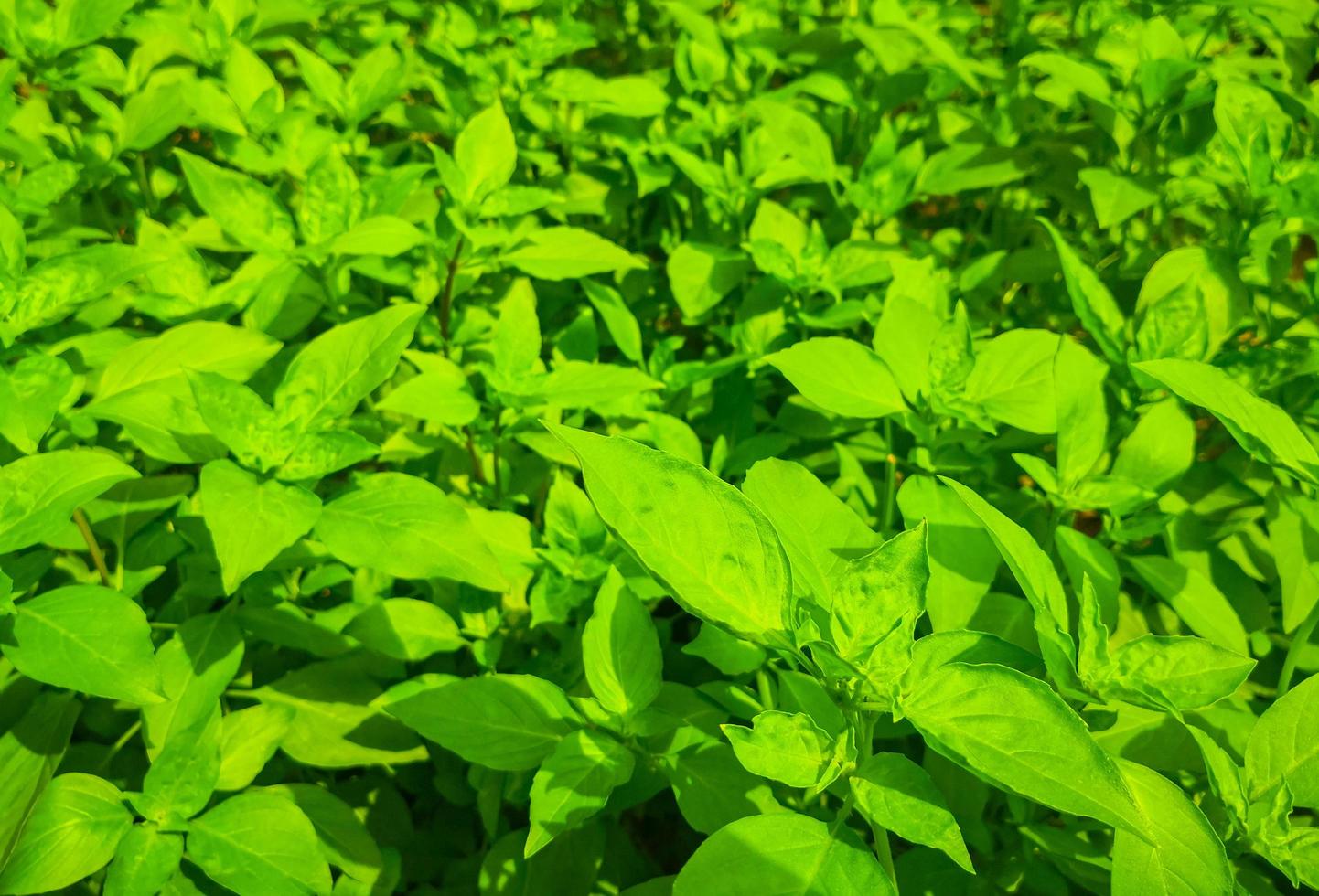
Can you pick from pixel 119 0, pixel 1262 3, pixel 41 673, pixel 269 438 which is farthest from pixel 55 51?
pixel 1262 3

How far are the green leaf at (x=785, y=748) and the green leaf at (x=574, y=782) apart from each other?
354 millimetres

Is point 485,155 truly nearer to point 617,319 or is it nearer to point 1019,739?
point 617,319

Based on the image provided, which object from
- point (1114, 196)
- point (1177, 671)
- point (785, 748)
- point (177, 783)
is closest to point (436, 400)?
point (177, 783)

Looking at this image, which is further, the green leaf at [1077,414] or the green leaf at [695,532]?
the green leaf at [1077,414]

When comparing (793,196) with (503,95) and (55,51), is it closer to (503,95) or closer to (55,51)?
(503,95)

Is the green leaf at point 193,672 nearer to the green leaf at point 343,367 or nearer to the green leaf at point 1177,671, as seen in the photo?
the green leaf at point 343,367

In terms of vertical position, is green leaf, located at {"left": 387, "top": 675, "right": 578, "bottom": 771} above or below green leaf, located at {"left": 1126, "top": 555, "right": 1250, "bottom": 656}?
below

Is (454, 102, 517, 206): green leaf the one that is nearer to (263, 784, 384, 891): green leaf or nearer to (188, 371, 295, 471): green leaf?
(188, 371, 295, 471): green leaf

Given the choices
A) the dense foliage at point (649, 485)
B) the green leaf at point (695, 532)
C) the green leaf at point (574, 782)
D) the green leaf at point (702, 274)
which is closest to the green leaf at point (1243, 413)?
the dense foliage at point (649, 485)

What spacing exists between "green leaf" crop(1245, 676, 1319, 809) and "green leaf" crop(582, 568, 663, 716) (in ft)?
3.10

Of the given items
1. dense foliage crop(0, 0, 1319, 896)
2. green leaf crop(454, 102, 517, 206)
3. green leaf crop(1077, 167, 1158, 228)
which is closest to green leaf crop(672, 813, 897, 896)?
dense foliage crop(0, 0, 1319, 896)

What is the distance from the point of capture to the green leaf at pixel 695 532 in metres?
1.10

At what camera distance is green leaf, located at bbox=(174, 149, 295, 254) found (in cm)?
203

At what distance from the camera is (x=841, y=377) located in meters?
1.78
